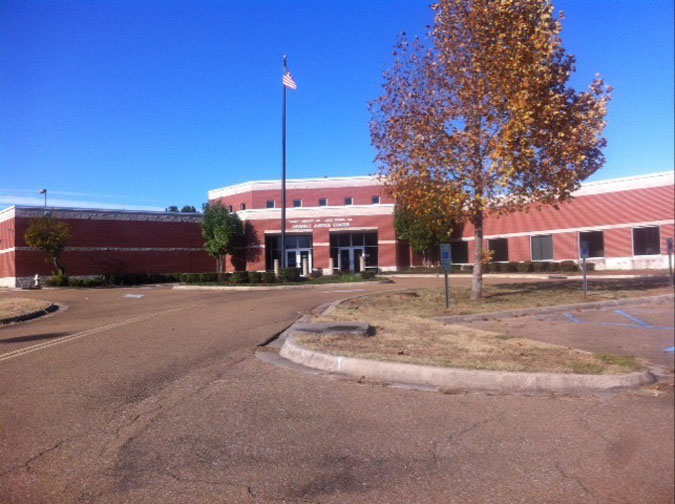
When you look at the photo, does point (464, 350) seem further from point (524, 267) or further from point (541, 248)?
point (541, 248)

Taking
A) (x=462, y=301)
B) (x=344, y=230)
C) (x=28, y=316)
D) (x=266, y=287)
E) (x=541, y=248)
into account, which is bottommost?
(x=28, y=316)

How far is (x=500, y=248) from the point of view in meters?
41.1

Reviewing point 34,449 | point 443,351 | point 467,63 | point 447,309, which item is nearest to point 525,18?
point 467,63

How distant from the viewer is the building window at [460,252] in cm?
4388

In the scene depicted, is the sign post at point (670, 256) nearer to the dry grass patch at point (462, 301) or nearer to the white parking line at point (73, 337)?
the dry grass patch at point (462, 301)

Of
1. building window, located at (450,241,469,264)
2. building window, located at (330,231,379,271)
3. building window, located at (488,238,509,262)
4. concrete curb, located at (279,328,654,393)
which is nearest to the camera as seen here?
concrete curb, located at (279,328,654,393)

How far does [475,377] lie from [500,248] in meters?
Result: 36.3

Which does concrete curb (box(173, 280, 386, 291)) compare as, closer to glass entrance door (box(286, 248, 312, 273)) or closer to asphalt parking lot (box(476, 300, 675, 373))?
asphalt parking lot (box(476, 300, 675, 373))

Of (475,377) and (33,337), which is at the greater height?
(475,377)

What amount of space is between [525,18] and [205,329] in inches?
380

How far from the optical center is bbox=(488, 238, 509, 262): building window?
40406mm

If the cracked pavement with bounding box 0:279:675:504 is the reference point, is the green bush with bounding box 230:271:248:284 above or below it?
above

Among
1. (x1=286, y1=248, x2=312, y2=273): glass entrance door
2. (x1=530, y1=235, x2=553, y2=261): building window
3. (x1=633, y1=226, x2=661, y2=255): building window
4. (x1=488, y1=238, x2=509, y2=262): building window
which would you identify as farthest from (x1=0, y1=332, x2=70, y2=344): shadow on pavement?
(x1=286, y1=248, x2=312, y2=273): glass entrance door

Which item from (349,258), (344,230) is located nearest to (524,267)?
(344,230)
